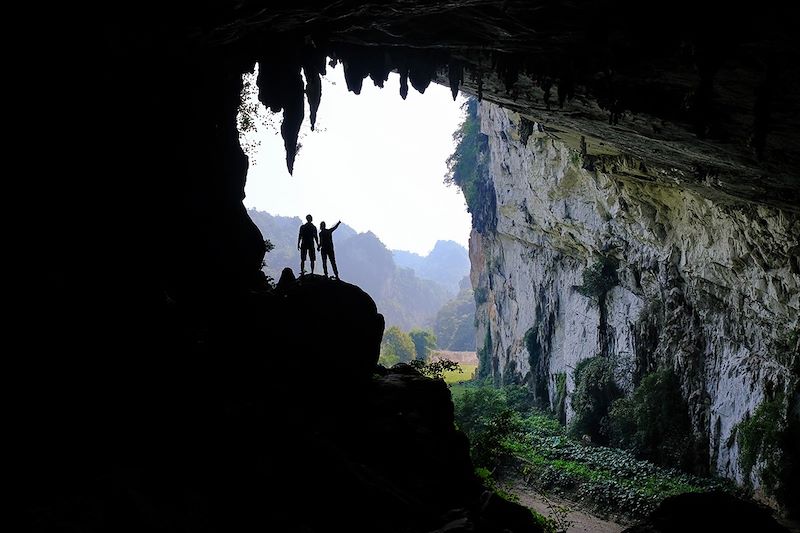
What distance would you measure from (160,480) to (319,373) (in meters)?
5.20

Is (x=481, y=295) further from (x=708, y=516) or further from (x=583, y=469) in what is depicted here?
(x=708, y=516)

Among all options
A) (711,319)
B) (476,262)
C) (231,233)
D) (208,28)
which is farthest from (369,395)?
(476,262)

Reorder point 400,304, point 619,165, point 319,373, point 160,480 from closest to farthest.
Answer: point 160,480 < point 319,373 < point 619,165 < point 400,304

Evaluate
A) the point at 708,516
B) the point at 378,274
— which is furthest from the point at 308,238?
the point at 378,274

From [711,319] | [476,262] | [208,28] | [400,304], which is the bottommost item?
[400,304]

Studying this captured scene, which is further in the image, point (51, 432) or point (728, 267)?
point (728, 267)

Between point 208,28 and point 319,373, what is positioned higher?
point 208,28

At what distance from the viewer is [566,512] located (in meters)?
16.3

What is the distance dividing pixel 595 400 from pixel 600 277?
694 centimetres

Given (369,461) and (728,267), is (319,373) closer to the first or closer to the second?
(369,461)

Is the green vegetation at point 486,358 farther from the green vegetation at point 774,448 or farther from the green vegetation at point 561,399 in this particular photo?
the green vegetation at point 774,448

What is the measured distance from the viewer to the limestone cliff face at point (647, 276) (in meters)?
16.7

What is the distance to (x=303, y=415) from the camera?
37.8 feet

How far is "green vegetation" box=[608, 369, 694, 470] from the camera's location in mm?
21266
